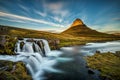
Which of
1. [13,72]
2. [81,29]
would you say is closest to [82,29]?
[81,29]

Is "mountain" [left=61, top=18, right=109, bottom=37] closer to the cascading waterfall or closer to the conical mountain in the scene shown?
the conical mountain

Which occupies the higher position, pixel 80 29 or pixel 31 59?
pixel 80 29

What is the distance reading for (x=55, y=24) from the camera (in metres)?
10.2

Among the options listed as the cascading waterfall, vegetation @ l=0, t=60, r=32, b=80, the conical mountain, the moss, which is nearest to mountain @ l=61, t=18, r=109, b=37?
the conical mountain

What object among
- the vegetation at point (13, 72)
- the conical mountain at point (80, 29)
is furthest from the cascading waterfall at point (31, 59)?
the conical mountain at point (80, 29)

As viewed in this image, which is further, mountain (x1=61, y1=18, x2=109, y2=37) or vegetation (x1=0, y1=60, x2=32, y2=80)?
mountain (x1=61, y1=18, x2=109, y2=37)

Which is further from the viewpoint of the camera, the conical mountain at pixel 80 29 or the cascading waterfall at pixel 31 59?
the conical mountain at pixel 80 29

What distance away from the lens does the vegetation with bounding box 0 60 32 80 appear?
4.80 meters

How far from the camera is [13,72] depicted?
5.15m

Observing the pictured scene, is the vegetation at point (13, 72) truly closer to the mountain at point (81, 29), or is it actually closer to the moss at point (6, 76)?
the moss at point (6, 76)

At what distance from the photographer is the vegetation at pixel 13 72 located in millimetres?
4802

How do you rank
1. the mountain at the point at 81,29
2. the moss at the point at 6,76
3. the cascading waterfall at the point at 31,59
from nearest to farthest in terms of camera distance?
the moss at the point at 6,76 < the cascading waterfall at the point at 31,59 < the mountain at the point at 81,29

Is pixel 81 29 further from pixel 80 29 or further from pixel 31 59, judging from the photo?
pixel 31 59

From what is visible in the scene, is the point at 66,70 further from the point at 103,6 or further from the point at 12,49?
the point at 103,6
